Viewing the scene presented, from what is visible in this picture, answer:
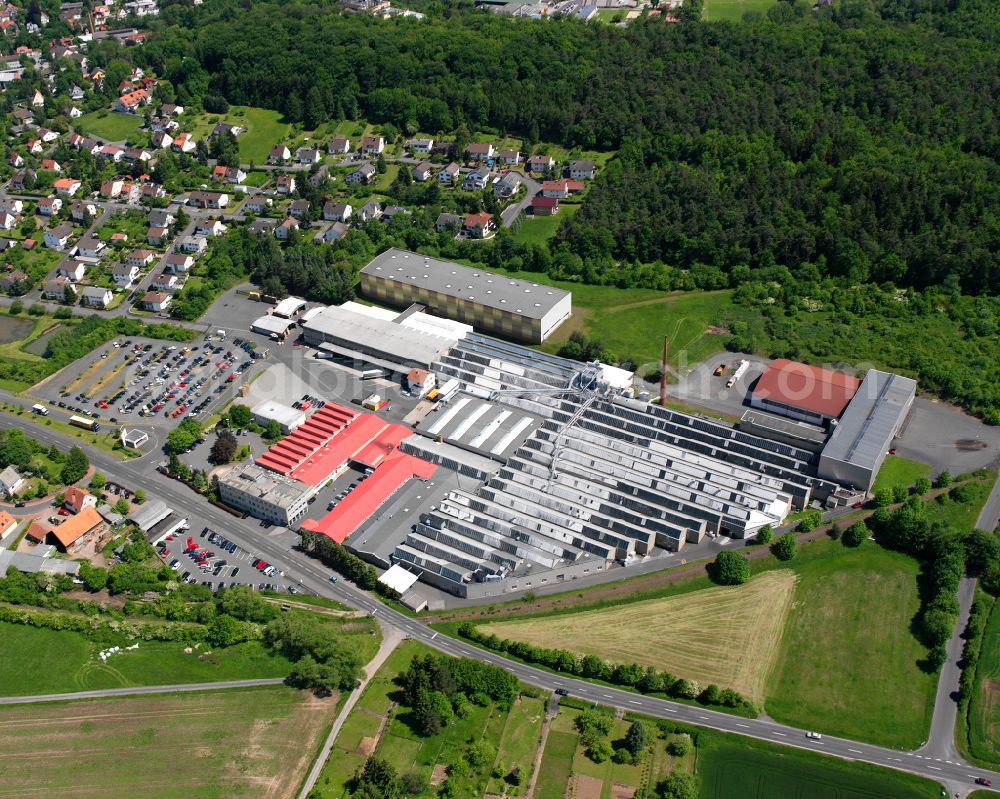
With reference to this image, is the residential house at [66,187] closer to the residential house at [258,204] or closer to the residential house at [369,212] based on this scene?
the residential house at [258,204]

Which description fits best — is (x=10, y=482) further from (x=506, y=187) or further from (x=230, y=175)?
(x=506, y=187)

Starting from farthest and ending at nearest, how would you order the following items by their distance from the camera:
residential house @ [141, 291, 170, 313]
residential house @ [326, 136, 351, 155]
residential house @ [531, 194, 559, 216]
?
residential house @ [326, 136, 351, 155] → residential house @ [531, 194, 559, 216] → residential house @ [141, 291, 170, 313]

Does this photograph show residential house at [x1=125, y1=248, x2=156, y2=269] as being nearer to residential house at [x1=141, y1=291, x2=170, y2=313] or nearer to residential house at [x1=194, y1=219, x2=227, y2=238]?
residential house at [x1=194, y1=219, x2=227, y2=238]

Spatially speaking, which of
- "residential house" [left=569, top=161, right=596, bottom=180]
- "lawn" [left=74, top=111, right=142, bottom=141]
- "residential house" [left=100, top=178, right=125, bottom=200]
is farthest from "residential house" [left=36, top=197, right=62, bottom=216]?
"residential house" [left=569, top=161, right=596, bottom=180]

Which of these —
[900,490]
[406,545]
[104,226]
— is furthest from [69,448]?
[900,490]

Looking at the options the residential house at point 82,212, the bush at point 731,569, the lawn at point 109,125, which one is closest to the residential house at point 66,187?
the residential house at point 82,212

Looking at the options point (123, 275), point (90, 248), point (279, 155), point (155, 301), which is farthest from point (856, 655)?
point (279, 155)
